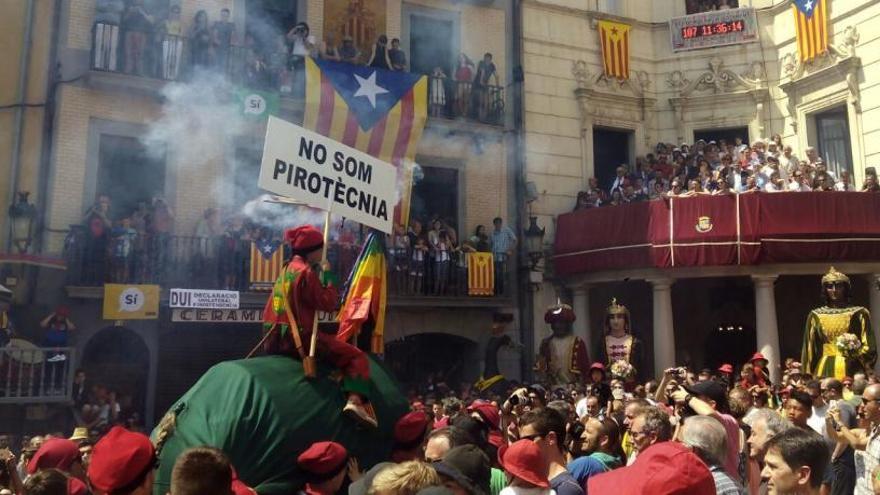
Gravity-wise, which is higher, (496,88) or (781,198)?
(496,88)

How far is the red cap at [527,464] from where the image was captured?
4.13 m

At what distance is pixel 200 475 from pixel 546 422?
223cm

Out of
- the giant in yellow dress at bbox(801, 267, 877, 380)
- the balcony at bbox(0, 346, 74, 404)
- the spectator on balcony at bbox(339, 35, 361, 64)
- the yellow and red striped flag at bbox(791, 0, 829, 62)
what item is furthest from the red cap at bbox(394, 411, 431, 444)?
the yellow and red striped flag at bbox(791, 0, 829, 62)

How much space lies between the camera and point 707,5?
2019 cm

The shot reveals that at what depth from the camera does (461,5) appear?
1873 centimetres

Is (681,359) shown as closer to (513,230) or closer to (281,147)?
(513,230)

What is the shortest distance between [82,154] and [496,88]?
877 cm

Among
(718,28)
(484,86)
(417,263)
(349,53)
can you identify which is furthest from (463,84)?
(718,28)

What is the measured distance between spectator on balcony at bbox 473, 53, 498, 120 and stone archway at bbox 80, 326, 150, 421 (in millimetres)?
8645

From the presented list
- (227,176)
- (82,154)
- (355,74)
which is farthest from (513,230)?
(82,154)

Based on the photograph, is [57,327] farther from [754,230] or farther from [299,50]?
[754,230]

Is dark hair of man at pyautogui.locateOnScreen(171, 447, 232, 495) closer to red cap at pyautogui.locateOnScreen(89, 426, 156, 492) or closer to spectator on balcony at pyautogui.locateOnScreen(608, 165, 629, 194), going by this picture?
red cap at pyautogui.locateOnScreen(89, 426, 156, 492)

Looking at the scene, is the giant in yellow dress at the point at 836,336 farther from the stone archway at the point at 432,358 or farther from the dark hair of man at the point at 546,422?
the dark hair of man at the point at 546,422

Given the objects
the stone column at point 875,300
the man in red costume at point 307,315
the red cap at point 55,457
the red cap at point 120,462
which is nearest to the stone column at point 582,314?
the stone column at point 875,300
